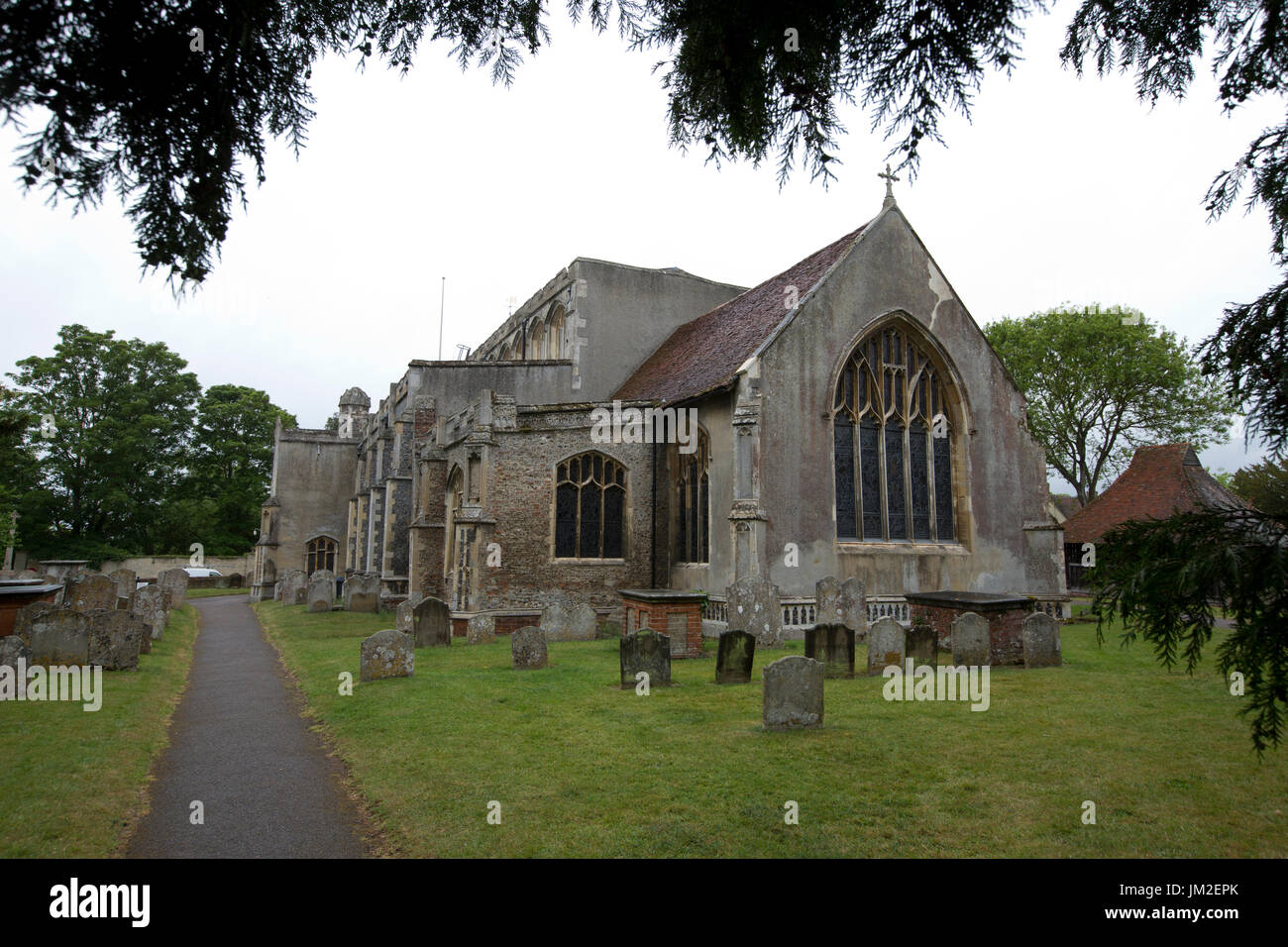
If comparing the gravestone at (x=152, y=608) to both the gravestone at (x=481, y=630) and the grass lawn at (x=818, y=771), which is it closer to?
the gravestone at (x=481, y=630)

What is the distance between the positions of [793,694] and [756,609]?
6.53 metres

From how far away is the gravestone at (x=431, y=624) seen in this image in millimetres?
14562

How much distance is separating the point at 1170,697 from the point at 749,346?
35.4 ft

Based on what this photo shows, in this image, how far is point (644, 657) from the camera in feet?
32.3

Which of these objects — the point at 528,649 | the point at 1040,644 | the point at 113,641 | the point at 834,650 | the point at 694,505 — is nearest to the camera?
the point at 834,650

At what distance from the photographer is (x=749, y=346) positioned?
17047mm

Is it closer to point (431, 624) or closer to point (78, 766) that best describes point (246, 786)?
point (78, 766)

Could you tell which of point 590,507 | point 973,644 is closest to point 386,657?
point 590,507

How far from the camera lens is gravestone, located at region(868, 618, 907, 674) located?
10.6m

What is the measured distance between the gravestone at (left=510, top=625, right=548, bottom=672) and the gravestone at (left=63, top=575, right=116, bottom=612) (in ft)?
32.8

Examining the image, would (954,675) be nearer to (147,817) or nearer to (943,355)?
(147,817)

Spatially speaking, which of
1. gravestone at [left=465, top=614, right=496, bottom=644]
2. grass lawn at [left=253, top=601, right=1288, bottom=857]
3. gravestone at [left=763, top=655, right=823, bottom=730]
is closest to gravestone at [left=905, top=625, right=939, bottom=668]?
grass lawn at [left=253, top=601, right=1288, bottom=857]

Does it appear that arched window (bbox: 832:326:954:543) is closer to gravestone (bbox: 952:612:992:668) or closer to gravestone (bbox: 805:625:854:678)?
gravestone (bbox: 952:612:992:668)
